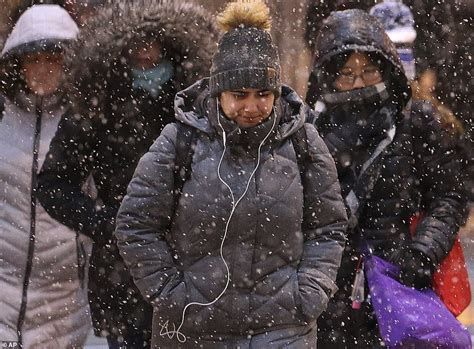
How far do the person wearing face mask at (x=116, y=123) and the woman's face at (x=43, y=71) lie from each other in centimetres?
34

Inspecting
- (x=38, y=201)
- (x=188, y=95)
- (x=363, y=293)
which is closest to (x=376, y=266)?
(x=363, y=293)

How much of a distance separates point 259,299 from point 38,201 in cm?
166

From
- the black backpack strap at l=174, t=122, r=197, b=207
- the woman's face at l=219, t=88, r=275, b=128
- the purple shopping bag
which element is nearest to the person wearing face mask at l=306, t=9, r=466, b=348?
the purple shopping bag

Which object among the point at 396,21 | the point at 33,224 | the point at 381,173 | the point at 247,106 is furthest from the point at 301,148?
the point at 396,21

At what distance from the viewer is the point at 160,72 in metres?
6.51

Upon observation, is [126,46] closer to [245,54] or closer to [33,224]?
[33,224]

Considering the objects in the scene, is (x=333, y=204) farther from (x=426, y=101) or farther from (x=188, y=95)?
(x=426, y=101)

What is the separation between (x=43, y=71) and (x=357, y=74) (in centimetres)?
150

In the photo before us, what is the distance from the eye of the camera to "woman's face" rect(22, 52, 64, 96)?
6914 mm

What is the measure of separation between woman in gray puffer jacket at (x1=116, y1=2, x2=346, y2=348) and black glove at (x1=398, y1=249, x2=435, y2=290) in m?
0.82

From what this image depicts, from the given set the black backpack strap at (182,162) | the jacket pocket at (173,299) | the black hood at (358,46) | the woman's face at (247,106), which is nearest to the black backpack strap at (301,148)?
the woman's face at (247,106)

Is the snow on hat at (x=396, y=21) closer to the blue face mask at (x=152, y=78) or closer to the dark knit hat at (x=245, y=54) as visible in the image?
the blue face mask at (x=152, y=78)

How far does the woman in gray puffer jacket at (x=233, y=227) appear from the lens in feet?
17.7

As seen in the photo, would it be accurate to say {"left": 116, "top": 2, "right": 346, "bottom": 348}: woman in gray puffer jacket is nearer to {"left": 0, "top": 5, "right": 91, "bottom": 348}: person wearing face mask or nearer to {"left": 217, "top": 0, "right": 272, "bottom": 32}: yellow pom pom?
{"left": 217, "top": 0, "right": 272, "bottom": 32}: yellow pom pom
